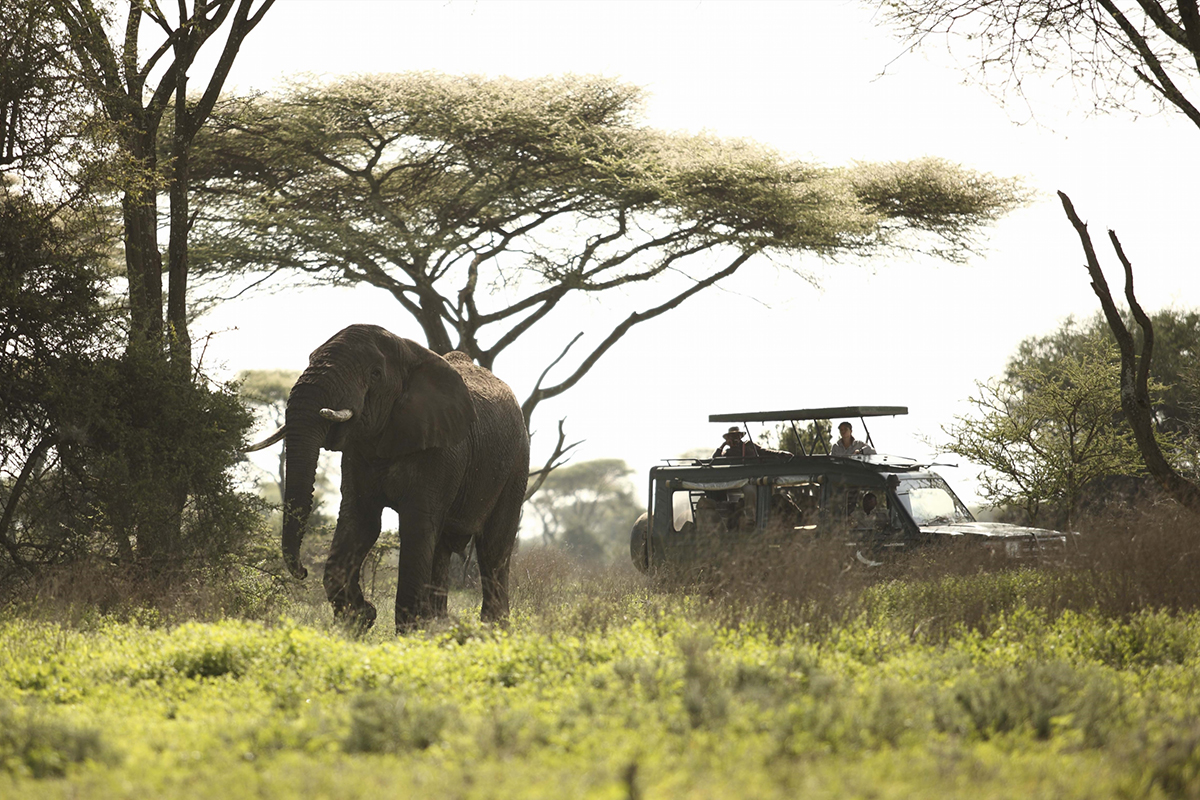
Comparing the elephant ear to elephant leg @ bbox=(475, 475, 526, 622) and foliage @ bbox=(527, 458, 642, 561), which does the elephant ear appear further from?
foliage @ bbox=(527, 458, 642, 561)

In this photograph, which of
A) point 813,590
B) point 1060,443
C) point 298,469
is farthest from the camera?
point 1060,443

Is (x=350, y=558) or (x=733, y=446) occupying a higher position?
(x=733, y=446)

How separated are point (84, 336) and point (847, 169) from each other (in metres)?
18.6

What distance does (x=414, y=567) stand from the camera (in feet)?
35.2

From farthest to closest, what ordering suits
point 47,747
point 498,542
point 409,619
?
point 498,542
point 409,619
point 47,747

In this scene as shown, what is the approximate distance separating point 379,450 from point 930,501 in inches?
279

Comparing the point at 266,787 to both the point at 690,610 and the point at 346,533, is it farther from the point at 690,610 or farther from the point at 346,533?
the point at 346,533

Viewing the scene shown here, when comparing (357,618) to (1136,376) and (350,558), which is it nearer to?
(350,558)

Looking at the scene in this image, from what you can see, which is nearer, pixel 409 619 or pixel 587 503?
pixel 409 619

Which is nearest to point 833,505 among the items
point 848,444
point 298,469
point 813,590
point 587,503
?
point 848,444

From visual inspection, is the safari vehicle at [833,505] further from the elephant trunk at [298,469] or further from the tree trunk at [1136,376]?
the elephant trunk at [298,469]

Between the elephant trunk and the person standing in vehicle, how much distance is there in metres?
7.78

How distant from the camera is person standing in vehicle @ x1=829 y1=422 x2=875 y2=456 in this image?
15.6 metres

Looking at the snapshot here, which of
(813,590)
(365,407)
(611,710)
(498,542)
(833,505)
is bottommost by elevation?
(611,710)
